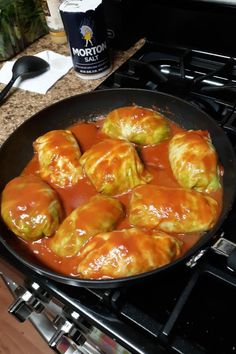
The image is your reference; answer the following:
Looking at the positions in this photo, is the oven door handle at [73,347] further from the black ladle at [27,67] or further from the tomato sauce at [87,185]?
the black ladle at [27,67]

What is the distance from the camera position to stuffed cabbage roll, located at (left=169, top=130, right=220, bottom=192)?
0.90 meters

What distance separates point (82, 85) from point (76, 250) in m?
0.68

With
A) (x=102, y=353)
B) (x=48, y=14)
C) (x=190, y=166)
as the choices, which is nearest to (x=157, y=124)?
(x=190, y=166)

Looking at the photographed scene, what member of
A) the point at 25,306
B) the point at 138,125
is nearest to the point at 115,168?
the point at 138,125

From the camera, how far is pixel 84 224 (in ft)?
2.70

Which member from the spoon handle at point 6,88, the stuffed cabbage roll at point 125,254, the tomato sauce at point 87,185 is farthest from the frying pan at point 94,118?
Result: the spoon handle at point 6,88

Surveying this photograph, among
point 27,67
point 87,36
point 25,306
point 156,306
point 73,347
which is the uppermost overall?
point 87,36

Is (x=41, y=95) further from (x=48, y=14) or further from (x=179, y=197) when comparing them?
(x=179, y=197)

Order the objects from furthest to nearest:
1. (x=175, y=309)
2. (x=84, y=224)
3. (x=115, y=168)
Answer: (x=115, y=168)
(x=84, y=224)
(x=175, y=309)

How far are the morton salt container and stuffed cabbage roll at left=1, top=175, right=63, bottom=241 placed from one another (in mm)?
525

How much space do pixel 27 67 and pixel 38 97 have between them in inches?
5.3

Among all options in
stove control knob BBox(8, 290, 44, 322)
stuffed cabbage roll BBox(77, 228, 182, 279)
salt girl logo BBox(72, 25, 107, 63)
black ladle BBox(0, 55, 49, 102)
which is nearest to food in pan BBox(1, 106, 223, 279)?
stuffed cabbage roll BBox(77, 228, 182, 279)

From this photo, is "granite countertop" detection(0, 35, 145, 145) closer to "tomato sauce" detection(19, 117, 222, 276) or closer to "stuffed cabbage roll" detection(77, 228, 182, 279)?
"tomato sauce" detection(19, 117, 222, 276)

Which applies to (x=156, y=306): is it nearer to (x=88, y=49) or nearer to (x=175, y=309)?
(x=175, y=309)
